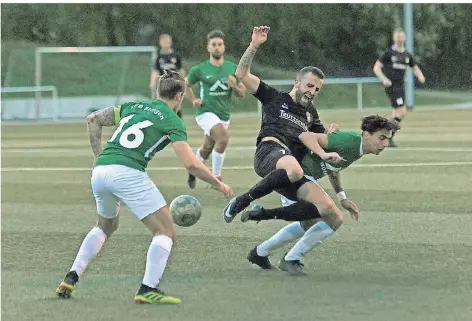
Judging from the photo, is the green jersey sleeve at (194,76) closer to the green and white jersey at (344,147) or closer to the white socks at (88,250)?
the green and white jersey at (344,147)

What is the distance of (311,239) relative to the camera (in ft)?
32.0

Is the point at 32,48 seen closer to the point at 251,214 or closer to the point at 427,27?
the point at 427,27

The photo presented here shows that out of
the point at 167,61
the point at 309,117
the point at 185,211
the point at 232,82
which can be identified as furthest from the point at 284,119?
the point at 167,61

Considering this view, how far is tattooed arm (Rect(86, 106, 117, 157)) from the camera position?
354 inches

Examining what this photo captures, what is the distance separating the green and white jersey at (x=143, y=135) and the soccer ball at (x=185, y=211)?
631mm

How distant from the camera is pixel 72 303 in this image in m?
8.55

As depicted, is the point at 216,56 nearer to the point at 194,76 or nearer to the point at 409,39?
the point at 194,76

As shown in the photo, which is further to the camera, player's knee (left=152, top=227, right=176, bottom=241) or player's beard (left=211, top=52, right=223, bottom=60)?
player's beard (left=211, top=52, right=223, bottom=60)

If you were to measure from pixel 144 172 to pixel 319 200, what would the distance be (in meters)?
1.72

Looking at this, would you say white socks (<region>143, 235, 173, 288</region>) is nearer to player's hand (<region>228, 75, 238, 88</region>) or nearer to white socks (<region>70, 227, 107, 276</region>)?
white socks (<region>70, 227, 107, 276</region>)

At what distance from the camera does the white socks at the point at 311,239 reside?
973 cm

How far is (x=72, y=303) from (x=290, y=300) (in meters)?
1.60

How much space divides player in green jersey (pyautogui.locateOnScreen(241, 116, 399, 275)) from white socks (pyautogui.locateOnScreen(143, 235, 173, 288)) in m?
1.54

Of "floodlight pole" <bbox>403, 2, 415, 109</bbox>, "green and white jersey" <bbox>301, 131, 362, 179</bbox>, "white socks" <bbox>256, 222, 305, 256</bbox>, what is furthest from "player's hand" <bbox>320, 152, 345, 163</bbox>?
"floodlight pole" <bbox>403, 2, 415, 109</bbox>
